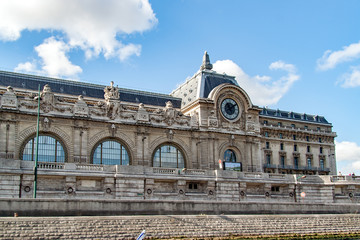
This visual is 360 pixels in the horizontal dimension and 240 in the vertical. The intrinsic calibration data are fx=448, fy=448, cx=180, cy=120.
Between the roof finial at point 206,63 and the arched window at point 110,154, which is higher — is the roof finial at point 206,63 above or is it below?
above

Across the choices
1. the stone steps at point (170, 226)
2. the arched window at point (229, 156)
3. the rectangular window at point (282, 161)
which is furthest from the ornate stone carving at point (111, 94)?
the rectangular window at point (282, 161)

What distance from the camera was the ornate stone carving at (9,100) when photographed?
161ft

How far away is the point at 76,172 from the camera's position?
46062 millimetres

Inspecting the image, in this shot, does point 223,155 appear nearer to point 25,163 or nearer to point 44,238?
point 25,163

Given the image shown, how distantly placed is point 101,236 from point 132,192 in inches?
697

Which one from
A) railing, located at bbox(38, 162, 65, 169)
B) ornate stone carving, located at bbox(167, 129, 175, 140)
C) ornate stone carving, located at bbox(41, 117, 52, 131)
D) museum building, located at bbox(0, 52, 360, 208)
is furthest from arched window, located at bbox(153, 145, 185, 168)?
railing, located at bbox(38, 162, 65, 169)

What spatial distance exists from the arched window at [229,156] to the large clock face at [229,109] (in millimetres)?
4684

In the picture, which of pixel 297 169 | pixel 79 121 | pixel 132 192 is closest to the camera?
pixel 132 192

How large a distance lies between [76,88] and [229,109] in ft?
70.6

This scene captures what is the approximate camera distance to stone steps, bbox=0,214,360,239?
28562 millimetres

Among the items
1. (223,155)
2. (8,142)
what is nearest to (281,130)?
(223,155)

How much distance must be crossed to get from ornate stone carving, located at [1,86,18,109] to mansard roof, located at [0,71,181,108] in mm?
6624

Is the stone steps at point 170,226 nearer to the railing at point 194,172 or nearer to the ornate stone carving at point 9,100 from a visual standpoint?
the railing at point 194,172

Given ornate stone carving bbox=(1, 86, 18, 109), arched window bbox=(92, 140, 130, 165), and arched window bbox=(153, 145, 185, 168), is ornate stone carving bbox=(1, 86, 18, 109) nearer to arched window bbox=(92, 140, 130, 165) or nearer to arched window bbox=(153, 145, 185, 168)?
arched window bbox=(92, 140, 130, 165)
